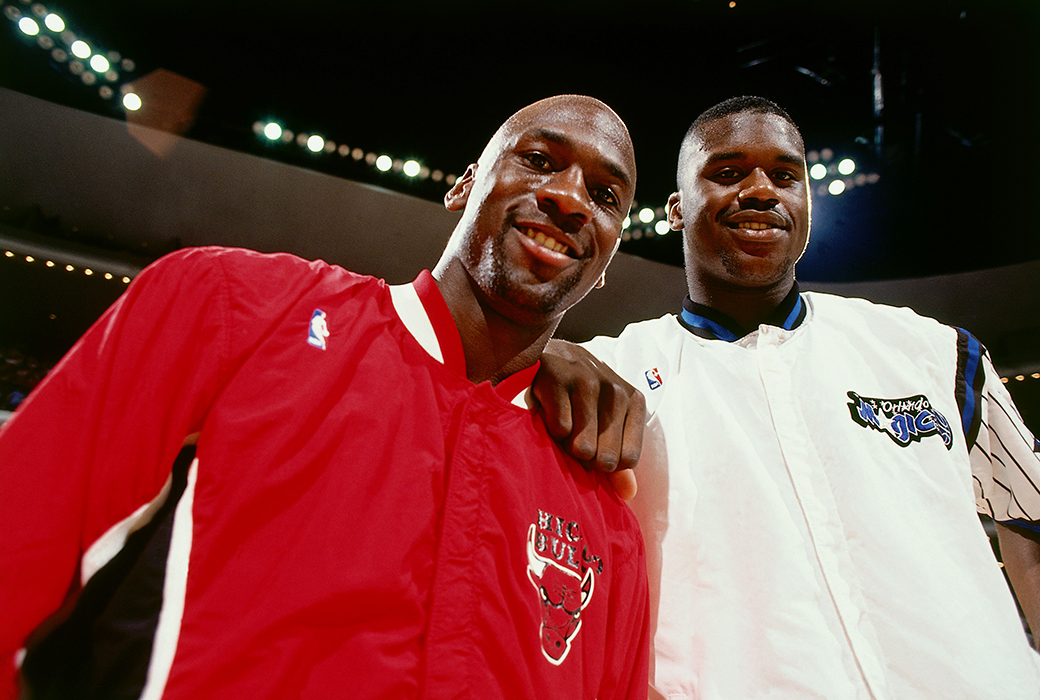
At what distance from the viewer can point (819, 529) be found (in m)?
1.00

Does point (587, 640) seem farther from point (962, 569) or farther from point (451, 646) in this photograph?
point (962, 569)

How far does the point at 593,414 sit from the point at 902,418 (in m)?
0.65

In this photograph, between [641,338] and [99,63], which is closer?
[641,338]

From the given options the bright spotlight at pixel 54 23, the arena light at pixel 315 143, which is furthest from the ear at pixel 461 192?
the bright spotlight at pixel 54 23

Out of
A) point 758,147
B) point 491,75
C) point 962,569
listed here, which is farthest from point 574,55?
point 962,569

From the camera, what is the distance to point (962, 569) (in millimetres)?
968

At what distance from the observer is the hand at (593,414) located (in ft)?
3.14

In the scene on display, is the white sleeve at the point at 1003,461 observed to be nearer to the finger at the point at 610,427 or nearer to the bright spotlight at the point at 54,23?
the finger at the point at 610,427

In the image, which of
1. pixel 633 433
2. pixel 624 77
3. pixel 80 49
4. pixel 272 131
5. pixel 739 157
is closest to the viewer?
pixel 633 433

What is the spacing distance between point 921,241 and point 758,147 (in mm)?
3539

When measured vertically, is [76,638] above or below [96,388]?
below

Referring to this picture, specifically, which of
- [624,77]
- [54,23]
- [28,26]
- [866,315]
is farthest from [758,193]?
[28,26]

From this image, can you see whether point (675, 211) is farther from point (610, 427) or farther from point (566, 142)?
point (610, 427)

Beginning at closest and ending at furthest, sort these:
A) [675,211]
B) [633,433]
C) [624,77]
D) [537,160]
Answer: [633,433]
[537,160]
[675,211]
[624,77]
